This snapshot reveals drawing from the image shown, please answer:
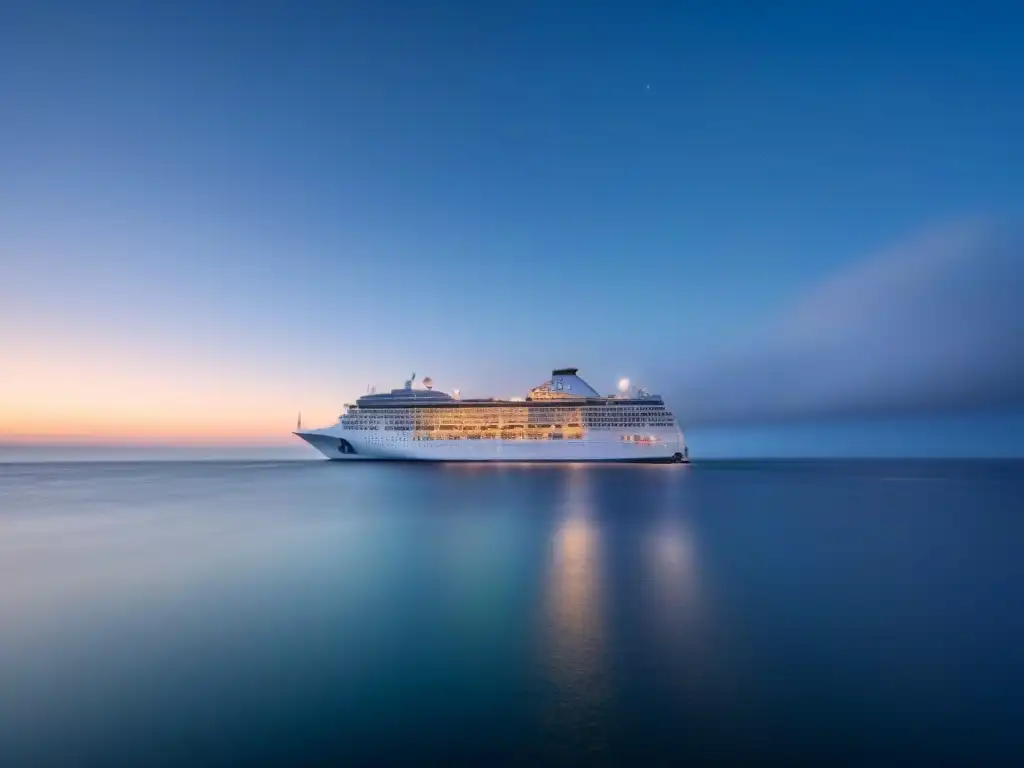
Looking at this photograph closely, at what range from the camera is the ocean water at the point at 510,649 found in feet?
22.6

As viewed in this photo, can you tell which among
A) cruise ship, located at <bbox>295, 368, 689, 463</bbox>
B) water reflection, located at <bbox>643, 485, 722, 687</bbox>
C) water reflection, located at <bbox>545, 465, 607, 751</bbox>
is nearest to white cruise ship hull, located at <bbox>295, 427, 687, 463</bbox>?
cruise ship, located at <bbox>295, 368, 689, 463</bbox>

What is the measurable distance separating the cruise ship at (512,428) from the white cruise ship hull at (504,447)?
16 cm

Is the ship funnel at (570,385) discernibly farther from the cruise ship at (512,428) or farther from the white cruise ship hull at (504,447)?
the white cruise ship hull at (504,447)

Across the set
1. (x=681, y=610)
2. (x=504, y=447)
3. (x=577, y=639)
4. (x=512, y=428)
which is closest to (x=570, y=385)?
(x=512, y=428)

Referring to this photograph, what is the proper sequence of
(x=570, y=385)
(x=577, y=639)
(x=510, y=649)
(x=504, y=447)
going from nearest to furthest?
(x=510, y=649)
(x=577, y=639)
(x=504, y=447)
(x=570, y=385)

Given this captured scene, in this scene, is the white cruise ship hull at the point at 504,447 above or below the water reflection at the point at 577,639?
above

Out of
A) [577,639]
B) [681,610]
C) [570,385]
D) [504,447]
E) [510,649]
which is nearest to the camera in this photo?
[510,649]

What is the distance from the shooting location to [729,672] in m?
9.03

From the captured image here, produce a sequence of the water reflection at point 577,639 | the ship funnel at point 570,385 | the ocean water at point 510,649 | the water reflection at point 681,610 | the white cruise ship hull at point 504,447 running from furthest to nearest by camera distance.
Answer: the ship funnel at point 570,385, the white cruise ship hull at point 504,447, the water reflection at point 681,610, the water reflection at point 577,639, the ocean water at point 510,649

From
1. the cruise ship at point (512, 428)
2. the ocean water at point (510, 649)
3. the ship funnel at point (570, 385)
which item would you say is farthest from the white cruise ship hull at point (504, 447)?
the ocean water at point (510, 649)

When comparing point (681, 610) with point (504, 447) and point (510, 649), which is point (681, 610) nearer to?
point (510, 649)

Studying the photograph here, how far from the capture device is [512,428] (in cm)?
8800

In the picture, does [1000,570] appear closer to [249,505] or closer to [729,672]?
[729,672]

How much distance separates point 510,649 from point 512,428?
3066 inches
